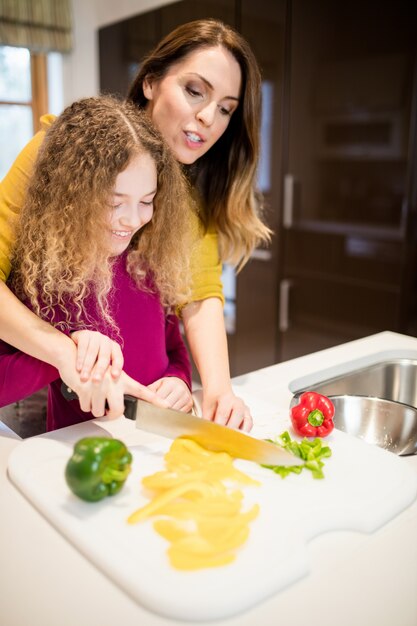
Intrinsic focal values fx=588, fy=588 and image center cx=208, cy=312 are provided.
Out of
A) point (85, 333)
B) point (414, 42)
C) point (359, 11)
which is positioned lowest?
point (85, 333)

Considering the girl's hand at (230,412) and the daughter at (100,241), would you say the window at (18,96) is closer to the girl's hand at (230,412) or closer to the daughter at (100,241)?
the daughter at (100,241)

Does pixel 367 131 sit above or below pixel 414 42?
below

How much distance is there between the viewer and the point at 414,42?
2195 mm

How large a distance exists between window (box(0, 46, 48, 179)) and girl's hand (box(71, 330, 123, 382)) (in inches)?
131

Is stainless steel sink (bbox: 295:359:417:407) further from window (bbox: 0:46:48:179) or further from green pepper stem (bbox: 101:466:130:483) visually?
window (bbox: 0:46:48:179)

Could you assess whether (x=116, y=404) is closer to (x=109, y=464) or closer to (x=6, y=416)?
(x=109, y=464)

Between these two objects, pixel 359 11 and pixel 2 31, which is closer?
pixel 359 11

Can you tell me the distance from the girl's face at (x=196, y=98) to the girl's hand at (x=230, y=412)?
20.2 inches

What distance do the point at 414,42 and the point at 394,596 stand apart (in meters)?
2.11

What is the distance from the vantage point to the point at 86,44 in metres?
3.99

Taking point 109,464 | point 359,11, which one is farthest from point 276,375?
point 359,11

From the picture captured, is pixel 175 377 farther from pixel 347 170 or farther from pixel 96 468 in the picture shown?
pixel 347 170

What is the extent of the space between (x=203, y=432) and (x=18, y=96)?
12.3 ft


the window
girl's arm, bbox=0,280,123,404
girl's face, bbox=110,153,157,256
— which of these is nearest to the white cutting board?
girl's arm, bbox=0,280,123,404
